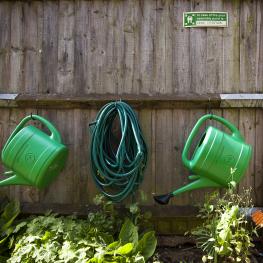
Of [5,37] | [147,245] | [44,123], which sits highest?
[5,37]

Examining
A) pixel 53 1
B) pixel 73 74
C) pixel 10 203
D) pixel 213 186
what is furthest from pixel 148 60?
pixel 10 203

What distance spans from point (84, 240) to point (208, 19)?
1.99 meters

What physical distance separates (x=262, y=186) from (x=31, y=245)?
1.89 meters

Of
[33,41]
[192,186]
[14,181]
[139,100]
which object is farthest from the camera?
[33,41]

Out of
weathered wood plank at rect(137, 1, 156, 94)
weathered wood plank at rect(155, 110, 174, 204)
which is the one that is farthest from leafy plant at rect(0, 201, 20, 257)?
weathered wood plank at rect(137, 1, 156, 94)

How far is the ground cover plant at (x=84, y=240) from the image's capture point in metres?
2.50

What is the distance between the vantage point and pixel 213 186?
117 inches

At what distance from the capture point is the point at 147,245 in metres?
2.71

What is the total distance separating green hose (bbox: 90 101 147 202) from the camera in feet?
9.39

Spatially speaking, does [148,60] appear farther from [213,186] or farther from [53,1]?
[213,186]

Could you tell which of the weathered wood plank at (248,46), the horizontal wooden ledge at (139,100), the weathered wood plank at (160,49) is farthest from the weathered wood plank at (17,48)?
the weathered wood plank at (248,46)

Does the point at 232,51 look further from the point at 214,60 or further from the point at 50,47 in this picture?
the point at 50,47

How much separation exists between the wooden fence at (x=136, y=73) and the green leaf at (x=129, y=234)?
0.50 metres

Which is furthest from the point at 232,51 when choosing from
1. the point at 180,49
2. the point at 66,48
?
the point at 66,48
